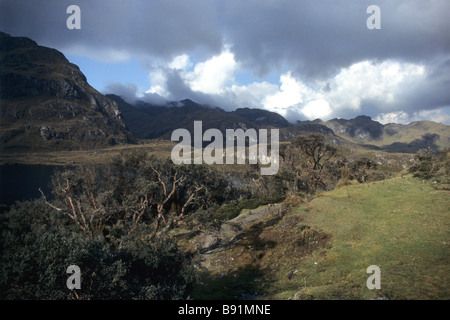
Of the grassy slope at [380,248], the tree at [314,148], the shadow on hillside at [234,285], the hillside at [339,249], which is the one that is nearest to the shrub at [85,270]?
the shadow on hillside at [234,285]

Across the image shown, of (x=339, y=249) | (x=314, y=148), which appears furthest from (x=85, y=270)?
(x=314, y=148)

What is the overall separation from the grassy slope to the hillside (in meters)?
0.04

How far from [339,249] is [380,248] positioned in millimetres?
2290

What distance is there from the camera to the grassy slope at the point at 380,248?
10336 millimetres

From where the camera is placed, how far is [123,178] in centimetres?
3684

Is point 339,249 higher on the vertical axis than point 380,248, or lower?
lower

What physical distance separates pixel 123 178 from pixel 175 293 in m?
29.0

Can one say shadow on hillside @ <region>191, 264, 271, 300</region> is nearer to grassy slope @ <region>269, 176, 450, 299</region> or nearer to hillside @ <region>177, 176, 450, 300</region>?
hillside @ <region>177, 176, 450, 300</region>

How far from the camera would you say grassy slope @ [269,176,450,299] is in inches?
407

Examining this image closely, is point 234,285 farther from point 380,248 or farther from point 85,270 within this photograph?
point 85,270

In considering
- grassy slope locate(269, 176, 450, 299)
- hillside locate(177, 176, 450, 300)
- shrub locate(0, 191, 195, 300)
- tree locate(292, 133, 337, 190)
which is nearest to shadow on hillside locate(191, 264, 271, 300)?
hillside locate(177, 176, 450, 300)

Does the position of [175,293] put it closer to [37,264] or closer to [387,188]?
[37,264]

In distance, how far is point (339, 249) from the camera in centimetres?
1559
